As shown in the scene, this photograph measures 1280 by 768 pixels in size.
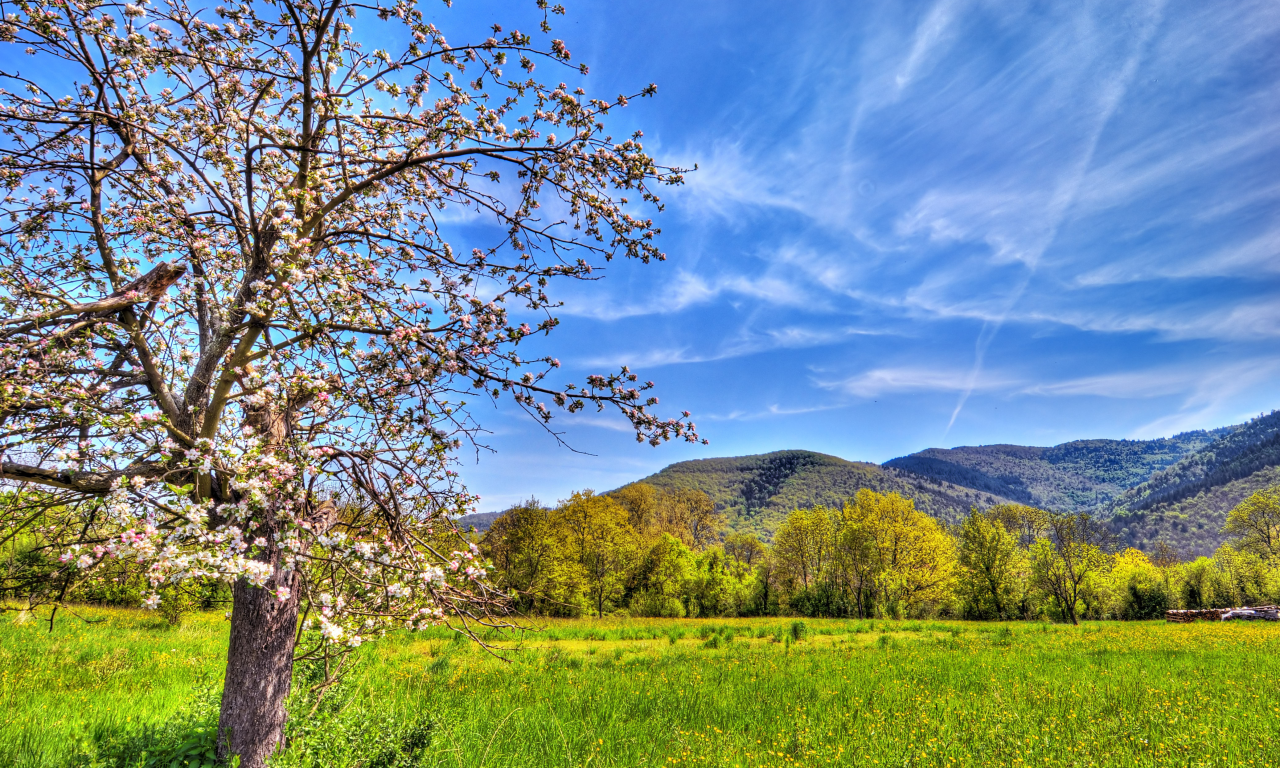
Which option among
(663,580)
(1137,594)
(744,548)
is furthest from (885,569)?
(744,548)

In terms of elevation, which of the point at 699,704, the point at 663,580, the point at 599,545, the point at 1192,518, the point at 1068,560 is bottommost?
the point at 1192,518

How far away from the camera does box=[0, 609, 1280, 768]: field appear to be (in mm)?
6328

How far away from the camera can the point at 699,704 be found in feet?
29.3

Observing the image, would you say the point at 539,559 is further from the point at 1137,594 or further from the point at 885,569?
the point at 1137,594

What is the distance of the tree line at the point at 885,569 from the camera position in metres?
35.7

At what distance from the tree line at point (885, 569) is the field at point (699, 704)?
2069cm

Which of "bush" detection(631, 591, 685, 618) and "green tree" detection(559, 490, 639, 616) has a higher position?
"green tree" detection(559, 490, 639, 616)

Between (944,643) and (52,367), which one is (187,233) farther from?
(944,643)

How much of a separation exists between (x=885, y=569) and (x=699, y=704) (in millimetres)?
38548

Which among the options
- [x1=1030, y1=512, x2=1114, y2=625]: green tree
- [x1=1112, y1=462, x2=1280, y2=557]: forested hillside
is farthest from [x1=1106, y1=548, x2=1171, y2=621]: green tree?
[x1=1112, y1=462, x2=1280, y2=557]: forested hillside

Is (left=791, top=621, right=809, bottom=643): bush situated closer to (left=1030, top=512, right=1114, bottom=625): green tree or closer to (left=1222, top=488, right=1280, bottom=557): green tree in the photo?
(left=1030, top=512, right=1114, bottom=625): green tree

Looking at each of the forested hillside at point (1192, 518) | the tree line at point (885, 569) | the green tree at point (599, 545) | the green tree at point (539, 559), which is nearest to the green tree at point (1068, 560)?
the tree line at point (885, 569)

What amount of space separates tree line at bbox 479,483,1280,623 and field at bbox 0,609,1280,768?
20.7 m

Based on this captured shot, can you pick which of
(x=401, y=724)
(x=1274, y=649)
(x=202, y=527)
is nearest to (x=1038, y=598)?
(x=1274, y=649)
